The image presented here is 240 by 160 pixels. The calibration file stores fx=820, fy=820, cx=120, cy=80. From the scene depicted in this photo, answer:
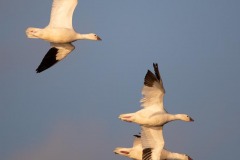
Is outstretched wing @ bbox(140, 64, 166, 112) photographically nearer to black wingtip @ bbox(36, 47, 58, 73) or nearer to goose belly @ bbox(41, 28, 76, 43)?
goose belly @ bbox(41, 28, 76, 43)

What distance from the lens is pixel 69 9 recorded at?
2948 cm

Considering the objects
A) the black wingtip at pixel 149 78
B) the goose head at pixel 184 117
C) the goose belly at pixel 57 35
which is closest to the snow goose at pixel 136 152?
the goose head at pixel 184 117

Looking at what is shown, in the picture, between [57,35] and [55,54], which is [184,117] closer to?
[55,54]

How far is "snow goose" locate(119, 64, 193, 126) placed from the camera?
28203 millimetres

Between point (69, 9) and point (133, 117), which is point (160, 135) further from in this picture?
point (69, 9)

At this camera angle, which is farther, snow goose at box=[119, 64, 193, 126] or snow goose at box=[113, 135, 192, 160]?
snow goose at box=[113, 135, 192, 160]

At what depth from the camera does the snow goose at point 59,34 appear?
94.7 ft

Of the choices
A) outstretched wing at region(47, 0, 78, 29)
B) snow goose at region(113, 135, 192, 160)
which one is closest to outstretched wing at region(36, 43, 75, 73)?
outstretched wing at region(47, 0, 78, 29)

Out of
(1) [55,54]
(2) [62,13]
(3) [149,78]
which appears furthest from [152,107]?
(2) [62,13]

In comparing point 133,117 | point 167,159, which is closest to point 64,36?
point 133,117

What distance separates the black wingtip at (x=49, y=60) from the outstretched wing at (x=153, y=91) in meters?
3.85

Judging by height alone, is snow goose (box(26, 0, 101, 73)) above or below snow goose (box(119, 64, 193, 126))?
above

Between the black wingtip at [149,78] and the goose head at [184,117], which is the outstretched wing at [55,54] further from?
the goose head at [184,117]

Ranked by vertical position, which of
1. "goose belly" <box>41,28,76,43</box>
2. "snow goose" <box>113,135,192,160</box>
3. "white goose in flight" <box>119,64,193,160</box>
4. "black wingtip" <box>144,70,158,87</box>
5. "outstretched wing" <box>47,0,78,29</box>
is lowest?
"snow goose" <box>113,135,192,160</box>
